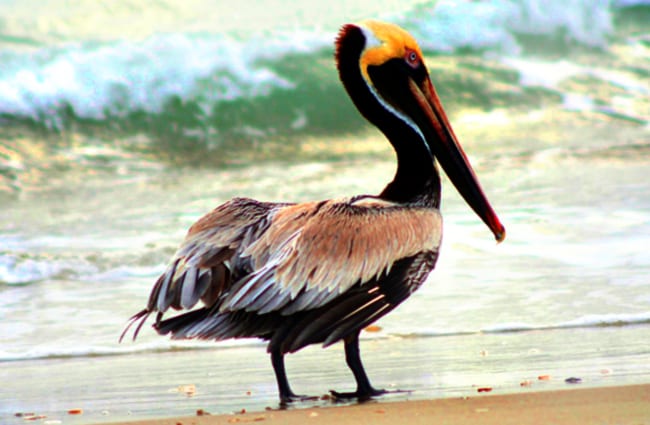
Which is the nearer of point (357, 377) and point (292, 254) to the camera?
point (292, 254)

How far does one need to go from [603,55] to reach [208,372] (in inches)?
579

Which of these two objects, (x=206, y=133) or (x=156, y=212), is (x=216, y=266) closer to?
(x=156, y=212)

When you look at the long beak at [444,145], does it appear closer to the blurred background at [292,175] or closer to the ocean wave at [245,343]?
the blurred background at [292,175]

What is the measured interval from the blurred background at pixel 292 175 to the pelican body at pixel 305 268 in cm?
34

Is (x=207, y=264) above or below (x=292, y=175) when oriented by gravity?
below

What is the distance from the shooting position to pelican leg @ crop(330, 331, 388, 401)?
4426 millimetres

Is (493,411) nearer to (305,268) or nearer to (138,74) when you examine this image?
(305,268)

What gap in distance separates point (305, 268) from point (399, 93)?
1.10m

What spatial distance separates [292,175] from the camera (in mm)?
13688

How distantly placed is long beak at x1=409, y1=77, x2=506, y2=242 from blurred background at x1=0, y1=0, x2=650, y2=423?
0.71 metres

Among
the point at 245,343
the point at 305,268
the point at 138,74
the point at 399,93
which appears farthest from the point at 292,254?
the point at 138,74

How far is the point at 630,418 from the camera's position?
11.2ft

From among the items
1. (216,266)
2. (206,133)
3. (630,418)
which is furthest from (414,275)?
(206,133)

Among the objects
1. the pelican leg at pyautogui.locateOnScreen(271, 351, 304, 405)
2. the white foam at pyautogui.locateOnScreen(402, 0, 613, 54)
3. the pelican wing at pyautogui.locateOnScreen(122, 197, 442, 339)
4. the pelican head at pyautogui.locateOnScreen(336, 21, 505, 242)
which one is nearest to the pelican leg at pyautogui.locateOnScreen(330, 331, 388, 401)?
the pelican leg at pyautogui.locateOnScreen(271, 351, 304, 405)
